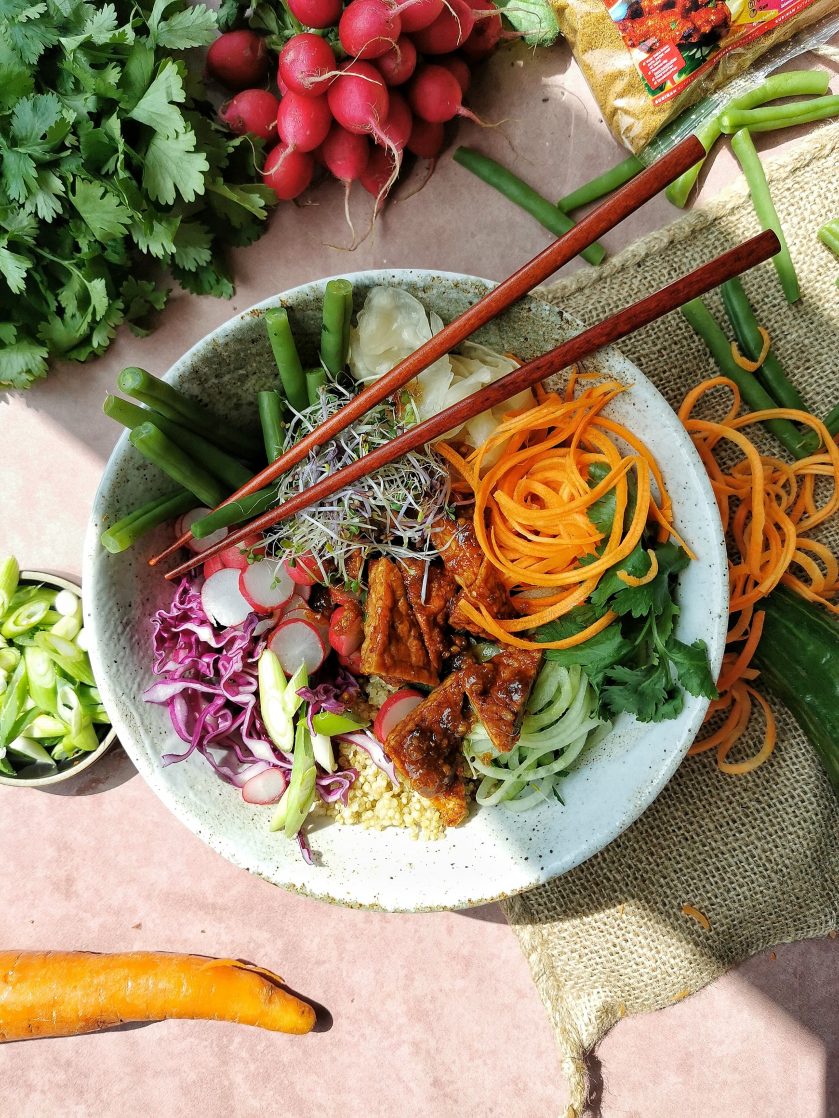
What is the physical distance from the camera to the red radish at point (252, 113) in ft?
6.93

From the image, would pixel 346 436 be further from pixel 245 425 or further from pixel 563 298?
pixel 563 298

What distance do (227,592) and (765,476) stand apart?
4.66 feet

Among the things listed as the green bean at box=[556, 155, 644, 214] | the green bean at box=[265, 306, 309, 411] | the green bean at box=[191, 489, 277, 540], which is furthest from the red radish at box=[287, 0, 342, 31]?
the green bean at box=[191, 489, 277, 540]

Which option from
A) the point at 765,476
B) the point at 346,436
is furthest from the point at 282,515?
the point at 765,476

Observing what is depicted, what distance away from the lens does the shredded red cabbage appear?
190 cm

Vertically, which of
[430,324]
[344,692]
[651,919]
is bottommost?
[651,919]

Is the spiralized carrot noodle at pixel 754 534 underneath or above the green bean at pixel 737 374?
underneath

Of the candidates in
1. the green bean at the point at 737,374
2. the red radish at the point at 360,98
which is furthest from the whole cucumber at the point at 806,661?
the red radish at the point at 360,98

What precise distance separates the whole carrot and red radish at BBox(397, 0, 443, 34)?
2.58 meters

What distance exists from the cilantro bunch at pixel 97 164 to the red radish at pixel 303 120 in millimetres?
104

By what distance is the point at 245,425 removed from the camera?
1988 mm

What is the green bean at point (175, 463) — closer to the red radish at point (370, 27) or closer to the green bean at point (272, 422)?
the green bean at point (272, 422)

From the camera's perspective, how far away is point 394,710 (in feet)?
6.38

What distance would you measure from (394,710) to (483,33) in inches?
71.2
